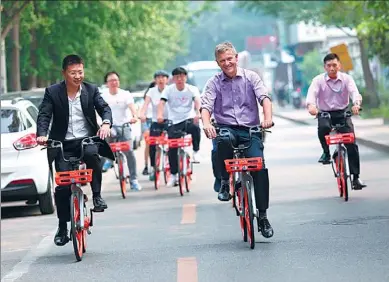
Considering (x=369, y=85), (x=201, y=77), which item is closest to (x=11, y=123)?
(x=369, y=85)

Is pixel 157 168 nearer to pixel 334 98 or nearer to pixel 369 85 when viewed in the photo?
pixel 334 98

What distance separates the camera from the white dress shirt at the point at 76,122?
11.4 metres

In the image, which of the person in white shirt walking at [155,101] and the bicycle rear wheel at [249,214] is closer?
the bicycle rear wheel at [249,214]

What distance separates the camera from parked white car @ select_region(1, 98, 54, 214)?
15648mm

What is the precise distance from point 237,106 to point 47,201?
522cm

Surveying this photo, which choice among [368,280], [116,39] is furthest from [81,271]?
[116,39]

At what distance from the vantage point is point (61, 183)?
1121cm

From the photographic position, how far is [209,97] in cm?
1146

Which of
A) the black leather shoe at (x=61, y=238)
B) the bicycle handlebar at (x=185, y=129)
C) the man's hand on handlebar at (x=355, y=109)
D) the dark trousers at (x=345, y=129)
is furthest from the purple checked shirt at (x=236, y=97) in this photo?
the bicycle handlebar at (x=185, y=129)

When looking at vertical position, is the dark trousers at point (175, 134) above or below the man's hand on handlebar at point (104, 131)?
below

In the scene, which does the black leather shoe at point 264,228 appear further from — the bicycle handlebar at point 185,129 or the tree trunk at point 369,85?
the tree trunk at point 369,85

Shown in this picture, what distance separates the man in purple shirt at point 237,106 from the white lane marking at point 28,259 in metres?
1.87

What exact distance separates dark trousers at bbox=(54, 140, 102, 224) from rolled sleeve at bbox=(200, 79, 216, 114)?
1.02 meters

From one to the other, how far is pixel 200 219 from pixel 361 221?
200cm
